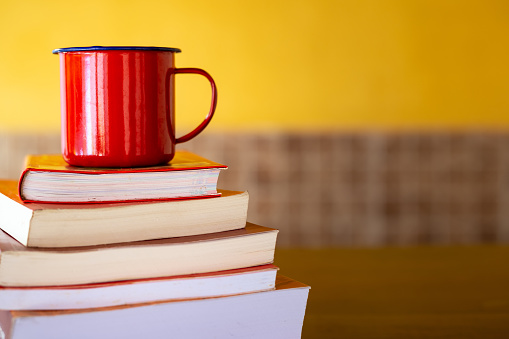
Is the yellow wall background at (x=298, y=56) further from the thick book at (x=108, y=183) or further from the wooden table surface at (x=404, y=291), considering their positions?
the thick book at (x=108, y=183)

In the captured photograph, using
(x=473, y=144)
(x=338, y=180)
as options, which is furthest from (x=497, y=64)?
(x=338, y=180)

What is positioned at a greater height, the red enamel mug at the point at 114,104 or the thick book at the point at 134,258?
the red enamel mug at the point at 114,104

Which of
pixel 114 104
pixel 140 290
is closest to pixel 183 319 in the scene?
pixel 140 290

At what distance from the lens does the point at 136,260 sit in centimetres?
60

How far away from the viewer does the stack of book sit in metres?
0.57

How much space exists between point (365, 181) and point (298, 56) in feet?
1.83

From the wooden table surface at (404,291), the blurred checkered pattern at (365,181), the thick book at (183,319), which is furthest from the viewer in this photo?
the blurred checkered pattern at (365,181)

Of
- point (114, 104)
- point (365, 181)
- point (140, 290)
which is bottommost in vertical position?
point (365, 181)

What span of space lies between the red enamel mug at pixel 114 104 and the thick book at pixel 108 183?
21 millimetres

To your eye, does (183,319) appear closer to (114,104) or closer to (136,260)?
(136,260)

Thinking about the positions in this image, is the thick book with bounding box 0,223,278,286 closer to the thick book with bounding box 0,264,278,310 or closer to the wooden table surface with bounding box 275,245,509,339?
the thick book with bounding box 0,264,278,310

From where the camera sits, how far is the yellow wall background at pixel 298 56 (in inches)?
104

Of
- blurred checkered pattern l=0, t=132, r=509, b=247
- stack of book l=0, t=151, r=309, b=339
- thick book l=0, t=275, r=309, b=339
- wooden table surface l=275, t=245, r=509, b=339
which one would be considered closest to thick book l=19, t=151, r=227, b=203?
stack of book l=0, t=151, r=309, b=339

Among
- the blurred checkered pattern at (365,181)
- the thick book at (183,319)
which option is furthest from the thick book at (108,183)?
the blurred checkered pattern at (365,181)
